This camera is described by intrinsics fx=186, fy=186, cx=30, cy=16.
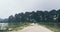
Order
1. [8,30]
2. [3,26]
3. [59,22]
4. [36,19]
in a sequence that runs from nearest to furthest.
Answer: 1. [3,26]
2. [8,30]
3. [59,22]
4. [36,19]

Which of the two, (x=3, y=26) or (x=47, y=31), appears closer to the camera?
(x=3, y=26)

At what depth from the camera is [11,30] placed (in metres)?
17.2

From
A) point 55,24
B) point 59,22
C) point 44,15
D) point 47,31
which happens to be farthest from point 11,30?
point 44,15

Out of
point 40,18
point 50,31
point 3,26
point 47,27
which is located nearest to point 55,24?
point 47,27

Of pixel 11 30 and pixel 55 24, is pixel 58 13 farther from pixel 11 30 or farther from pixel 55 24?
pixel 11 30

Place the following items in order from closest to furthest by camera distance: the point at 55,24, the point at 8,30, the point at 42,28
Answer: the point at 8,30, the point at 42,28, the point at 55,24

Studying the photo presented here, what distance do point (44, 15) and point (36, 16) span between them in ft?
4.48

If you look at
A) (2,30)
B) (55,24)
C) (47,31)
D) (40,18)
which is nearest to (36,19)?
(40,18)

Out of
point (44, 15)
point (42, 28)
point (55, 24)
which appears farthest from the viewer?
point (44, 15)

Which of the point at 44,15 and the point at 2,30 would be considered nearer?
the point at 2,30

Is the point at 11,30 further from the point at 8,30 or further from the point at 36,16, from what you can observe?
the point at 36,16

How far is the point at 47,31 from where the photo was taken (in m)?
17.0

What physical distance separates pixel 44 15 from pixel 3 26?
10.7m

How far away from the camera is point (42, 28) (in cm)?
1814
